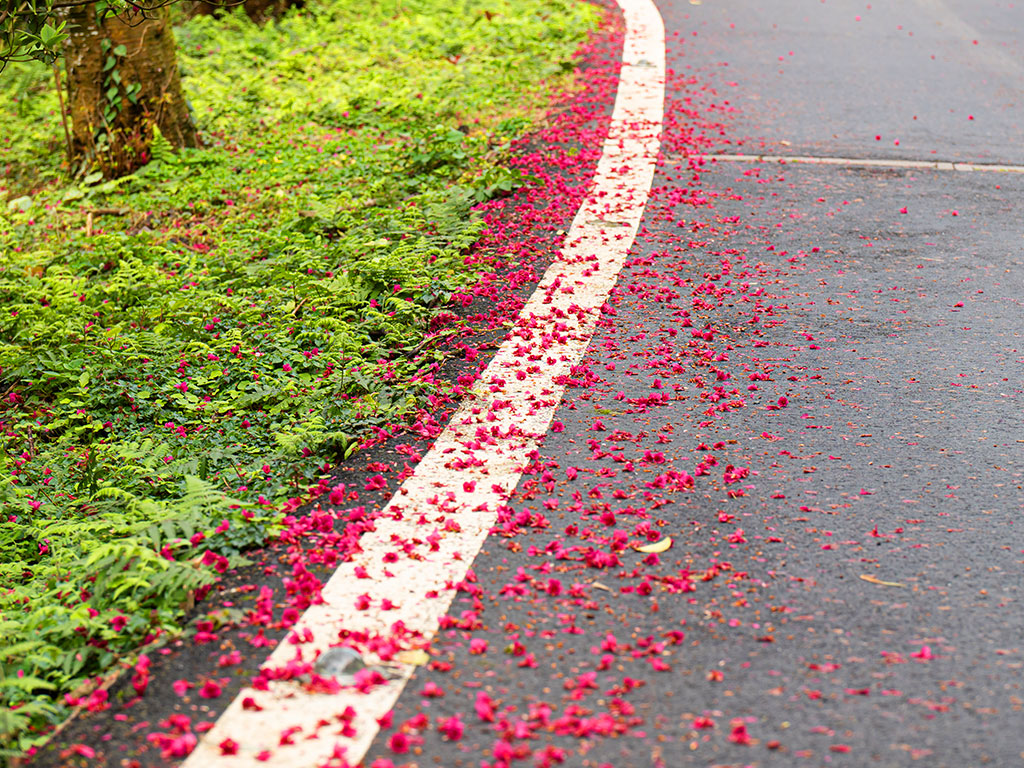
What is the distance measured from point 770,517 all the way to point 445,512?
105cm

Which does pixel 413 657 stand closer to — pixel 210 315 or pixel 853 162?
pixel 210 315

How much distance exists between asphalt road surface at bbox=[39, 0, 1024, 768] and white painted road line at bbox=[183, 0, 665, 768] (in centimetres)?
8

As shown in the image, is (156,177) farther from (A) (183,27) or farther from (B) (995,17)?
(B) (995,17)

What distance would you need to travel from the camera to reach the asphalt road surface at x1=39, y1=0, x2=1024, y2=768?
7.50ft

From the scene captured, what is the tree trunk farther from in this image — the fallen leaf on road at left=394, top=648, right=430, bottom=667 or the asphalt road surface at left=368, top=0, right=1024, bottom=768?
the fallen leaf on road at left=394, top=648, right=430, bottom=667

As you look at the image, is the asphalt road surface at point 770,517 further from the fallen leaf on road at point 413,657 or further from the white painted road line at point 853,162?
the white painted road line at point 853,162

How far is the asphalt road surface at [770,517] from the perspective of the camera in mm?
2287

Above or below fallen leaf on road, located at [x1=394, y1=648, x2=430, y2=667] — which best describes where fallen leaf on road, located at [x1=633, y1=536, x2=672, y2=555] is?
below

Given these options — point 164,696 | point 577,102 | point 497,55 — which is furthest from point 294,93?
point 164,696

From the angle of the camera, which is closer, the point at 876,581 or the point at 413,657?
the point at 413,657

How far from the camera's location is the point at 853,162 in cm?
654

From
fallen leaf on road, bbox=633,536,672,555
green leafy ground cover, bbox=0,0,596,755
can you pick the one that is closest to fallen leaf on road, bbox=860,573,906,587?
fallen leaf on road, bbox=633,536,672,555

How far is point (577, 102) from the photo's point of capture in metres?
7.78

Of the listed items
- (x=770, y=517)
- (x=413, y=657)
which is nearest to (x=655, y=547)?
Answer: (x=770, y=517)
